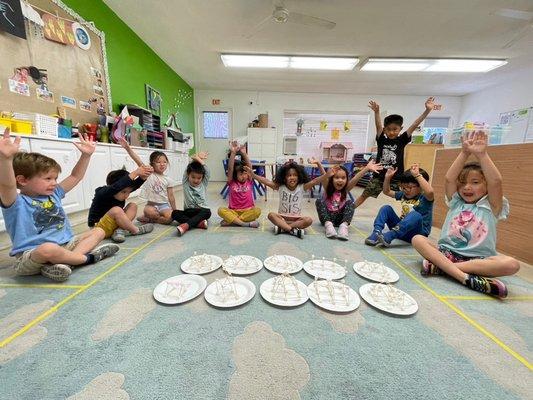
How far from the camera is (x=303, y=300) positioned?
1.09 meters

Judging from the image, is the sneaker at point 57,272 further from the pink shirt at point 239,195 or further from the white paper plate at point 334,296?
the pink shirt at point 239,195

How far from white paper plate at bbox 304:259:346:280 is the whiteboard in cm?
566

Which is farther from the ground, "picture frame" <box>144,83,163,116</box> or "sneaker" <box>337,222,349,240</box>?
"picture frame" <box>144,83,163,116</box>

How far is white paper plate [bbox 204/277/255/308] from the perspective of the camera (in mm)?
1058

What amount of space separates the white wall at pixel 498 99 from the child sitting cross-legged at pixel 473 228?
560 centimetres

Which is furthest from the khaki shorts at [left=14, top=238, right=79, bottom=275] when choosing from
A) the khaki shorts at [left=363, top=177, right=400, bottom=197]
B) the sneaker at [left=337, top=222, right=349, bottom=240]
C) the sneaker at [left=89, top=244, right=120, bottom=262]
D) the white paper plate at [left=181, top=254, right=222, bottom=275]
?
the khaki shorts at [left=363, top=177, right=400, bottom=197]

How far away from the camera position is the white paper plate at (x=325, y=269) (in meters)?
1.33

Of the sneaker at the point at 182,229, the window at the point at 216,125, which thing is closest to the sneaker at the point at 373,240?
the sneaker at the point at 182,229

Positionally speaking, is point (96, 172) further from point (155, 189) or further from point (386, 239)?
point (386, 239)

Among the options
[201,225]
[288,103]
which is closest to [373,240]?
[201,225]

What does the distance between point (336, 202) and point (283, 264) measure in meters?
1.18

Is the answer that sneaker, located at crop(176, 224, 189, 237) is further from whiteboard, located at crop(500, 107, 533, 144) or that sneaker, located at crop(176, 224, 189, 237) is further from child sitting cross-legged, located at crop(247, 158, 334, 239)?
whiteboard, located at crop(500, 107, 533, 144)

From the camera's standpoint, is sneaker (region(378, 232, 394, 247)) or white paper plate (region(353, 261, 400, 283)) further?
sneaker (region(378, 232, 394, 247))

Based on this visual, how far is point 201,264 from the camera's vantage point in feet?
4.75
